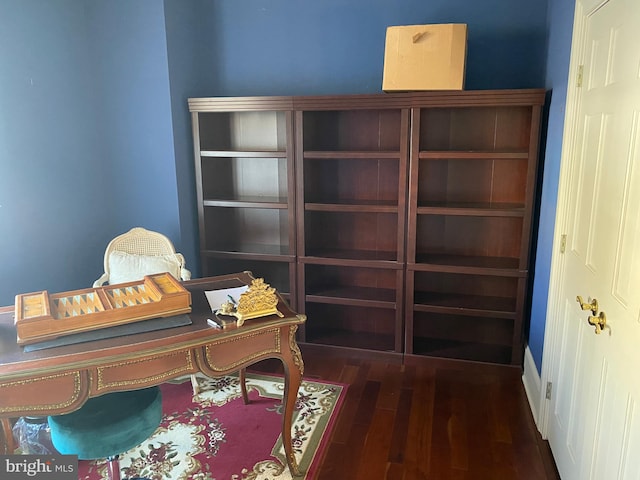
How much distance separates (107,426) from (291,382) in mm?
722

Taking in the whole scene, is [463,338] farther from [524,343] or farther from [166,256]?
[166,256]

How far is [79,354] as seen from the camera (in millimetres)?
1597

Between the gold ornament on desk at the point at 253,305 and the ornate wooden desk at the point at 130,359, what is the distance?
3 centimetres

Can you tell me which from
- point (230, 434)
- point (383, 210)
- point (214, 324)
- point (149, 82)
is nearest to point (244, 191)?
point (149, 82)

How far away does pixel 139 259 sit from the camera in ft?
9.41

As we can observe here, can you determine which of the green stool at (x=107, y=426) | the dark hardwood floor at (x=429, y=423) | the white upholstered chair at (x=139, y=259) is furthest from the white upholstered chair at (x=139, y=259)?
the green stool at (x=107, y=426)

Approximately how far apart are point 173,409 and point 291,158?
1.64 metres

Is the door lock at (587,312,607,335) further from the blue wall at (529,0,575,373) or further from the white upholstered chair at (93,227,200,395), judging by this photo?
the white upholstered chair at (93,227,200,395)

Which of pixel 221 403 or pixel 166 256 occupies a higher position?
pixel 166 256

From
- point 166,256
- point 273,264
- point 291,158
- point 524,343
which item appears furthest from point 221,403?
point 524,343

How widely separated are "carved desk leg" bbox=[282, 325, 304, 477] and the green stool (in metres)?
0.53

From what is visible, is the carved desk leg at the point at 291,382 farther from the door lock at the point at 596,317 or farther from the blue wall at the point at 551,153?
the blue wall at the point at 551,153

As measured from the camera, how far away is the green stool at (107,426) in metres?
1.69

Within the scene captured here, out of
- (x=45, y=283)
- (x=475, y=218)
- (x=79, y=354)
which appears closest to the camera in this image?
(x=79, y=354)
